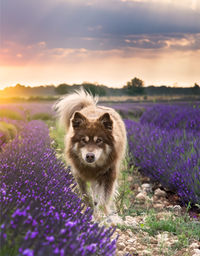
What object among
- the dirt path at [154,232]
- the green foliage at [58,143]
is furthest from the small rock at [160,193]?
the green foliage at [58,143]

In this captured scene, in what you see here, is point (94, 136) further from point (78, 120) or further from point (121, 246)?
point (121, 246)

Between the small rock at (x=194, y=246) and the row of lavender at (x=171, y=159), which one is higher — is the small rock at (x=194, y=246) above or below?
below

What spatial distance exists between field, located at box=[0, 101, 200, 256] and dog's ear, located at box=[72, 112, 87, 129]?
1.42 ft

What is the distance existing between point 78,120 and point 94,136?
0.28 metres

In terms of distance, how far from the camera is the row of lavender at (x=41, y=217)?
1.36 metres

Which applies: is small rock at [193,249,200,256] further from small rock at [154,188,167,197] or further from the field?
small rock at [154,188,167,197]

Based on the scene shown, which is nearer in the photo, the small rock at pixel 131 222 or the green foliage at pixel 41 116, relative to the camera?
the small rock at pixel 131 222

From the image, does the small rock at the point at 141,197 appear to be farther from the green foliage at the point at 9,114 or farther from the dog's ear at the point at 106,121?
the green foliage at the point at 9,114

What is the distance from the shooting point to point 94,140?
3.65m

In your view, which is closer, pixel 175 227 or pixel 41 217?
pixel 41 217

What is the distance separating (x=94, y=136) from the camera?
3.66 meters

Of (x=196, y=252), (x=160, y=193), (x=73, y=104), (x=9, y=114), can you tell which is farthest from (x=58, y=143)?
(x=196, y=252)

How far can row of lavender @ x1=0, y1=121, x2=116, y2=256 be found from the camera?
1.36 meters

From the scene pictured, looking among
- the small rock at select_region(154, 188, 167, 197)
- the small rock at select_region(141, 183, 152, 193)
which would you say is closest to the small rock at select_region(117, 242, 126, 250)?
the small rock at select_region(154, 188, 167, 197)
